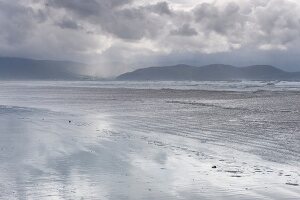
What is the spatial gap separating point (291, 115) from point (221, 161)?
70.7ft

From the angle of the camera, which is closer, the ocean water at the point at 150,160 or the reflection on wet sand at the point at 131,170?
the reflection on wet sand at the point at 131,170

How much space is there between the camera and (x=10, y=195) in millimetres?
12211

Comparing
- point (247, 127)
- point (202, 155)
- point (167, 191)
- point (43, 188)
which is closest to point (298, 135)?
point (247, 127)

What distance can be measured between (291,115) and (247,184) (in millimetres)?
25283

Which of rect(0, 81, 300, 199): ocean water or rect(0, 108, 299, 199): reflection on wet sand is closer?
rect(0, 108, 299, 199): reflection on wet sand

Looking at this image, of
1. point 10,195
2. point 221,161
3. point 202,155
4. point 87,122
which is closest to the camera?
point 10,195

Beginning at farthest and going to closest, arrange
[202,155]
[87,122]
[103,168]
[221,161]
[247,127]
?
[87,122], [247,127], [202,155], [221,161], [103,168]

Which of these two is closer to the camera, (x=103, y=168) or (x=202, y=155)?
(x=103, y=168)

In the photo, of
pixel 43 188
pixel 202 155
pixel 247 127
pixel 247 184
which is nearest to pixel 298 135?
pixel 247 127

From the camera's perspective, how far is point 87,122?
33.4m

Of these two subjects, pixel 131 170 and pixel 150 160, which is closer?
pixel 131 170

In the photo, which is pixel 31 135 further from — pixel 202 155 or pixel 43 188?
pixel 43 188

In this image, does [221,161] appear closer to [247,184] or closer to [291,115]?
→ [247,184]

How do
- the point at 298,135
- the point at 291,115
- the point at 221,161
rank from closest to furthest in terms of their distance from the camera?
the point at 221,161 < the point at 298,135 < the point at 291,115
